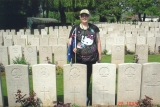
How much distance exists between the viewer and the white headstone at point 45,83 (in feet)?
16.4

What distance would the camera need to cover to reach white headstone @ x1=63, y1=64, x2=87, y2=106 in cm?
502

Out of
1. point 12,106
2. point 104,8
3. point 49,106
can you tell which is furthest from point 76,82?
point 104,8

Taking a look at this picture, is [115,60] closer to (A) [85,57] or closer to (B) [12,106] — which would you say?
(A) [85,57]

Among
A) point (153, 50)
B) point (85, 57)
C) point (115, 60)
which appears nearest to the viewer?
point (85, 57)

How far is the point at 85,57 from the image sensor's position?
16.5 feet

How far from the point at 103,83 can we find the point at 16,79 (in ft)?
6.85

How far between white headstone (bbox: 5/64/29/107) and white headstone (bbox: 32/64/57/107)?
8.1 inches

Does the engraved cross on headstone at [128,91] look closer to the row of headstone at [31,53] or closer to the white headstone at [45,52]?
the row of headstone at [31,53]

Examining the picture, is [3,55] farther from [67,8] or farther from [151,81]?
[67,8]

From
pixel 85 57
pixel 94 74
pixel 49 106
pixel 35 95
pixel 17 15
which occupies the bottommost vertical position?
pixel 49 106

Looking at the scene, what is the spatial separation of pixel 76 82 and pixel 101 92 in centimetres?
69

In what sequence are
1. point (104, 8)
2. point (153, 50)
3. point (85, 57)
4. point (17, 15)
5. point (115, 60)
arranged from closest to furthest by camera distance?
point (85, 57)
point (115, 60)
point (153, 50)
point (17, 15)
point (104, 8)

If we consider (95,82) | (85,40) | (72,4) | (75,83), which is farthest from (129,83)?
(72,4)

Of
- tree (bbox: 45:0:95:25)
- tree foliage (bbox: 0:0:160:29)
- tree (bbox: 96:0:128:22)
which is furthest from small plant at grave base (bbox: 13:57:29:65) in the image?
tree (bbox: 96:0:128:22)
